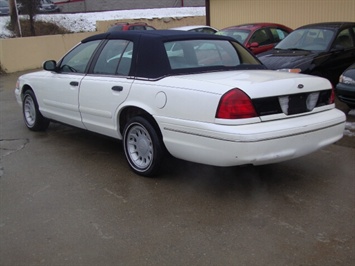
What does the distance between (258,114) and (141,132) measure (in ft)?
4.57

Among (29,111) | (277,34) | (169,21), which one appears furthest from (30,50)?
(169,21)

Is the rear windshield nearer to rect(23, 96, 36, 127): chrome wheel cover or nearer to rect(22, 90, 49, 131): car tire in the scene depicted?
rect(22, 90, 49, 131): car tire

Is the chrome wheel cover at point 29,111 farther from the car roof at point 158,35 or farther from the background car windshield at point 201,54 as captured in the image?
the background car windshield at point 201,54

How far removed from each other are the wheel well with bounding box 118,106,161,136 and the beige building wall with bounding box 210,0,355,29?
1027 centimetres

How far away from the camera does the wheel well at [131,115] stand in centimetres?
458

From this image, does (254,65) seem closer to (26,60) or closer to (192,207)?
(192,207)

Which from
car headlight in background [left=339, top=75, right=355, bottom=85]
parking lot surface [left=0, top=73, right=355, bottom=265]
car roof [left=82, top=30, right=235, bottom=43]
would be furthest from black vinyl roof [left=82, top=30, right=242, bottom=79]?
car headlight in background [left=339, top=75, right=355, bottom=85]

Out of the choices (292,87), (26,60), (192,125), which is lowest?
(26,60)

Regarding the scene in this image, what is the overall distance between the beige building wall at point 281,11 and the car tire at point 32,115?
995 cm

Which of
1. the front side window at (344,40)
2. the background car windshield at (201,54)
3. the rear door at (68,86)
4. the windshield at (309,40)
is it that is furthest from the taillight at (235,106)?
the front side window at (344,40)

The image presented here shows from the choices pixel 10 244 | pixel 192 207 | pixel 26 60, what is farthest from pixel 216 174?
pixel 26 60

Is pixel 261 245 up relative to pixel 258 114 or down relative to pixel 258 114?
down

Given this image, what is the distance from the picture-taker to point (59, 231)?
3.61m

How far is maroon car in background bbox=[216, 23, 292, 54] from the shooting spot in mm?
10794
